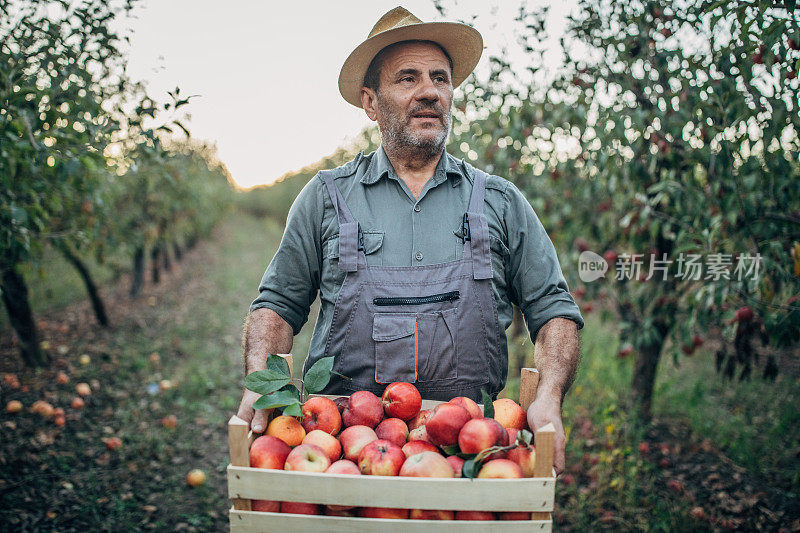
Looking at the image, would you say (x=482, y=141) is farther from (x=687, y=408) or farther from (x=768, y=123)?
(x=687, y=408)

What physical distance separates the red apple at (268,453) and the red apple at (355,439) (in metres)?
0.17

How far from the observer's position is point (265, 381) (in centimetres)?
160

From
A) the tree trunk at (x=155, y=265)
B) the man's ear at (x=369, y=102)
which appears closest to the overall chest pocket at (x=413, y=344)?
the man's ear at (x=369, y=102)

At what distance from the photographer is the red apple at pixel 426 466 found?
1357 mm

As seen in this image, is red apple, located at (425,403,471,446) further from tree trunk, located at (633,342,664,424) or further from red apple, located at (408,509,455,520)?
tree trunk, located at (633,342,664,424)

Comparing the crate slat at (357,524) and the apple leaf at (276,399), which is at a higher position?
the apple leaf at (276,399)

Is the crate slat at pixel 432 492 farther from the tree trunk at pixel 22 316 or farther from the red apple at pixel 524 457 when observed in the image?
the tree trunk at pixel 22 316

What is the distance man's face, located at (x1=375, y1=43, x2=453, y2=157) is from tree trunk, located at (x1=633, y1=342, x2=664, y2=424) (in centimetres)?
326

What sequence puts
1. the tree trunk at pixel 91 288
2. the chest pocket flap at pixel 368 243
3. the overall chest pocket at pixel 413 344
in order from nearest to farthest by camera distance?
the overall chest pocket at pixel 413 344, the chest pocket flap at pixel 368 243, the tree trunk at pixel 91 288

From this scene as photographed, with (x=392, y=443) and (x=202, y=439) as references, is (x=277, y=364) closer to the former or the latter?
(x=392, y=443)

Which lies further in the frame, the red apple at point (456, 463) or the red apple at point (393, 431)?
the red apple at point (393, 431)

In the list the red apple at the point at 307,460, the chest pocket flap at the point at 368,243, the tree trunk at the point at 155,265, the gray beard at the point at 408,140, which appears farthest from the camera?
the tree trunk at the point at 155,265

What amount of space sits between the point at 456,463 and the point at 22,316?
552 cm

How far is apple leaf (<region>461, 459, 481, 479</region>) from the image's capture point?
52.5 inches
